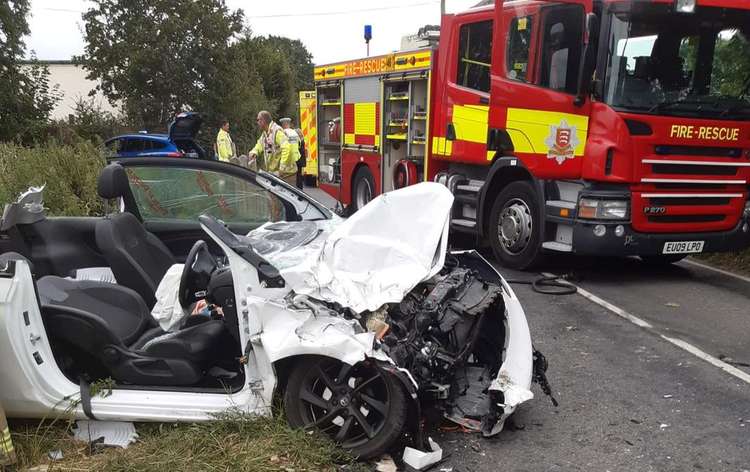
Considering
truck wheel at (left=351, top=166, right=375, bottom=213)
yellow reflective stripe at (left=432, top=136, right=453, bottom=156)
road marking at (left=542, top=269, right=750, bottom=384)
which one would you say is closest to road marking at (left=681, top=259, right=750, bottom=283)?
road marking at (left=542, top=269, right=750, bottom=384)

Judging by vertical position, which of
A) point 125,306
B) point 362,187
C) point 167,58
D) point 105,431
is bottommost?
point 105,431

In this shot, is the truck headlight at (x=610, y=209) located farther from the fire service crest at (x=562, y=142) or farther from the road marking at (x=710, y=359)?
the road marking at (x=710, y=359)

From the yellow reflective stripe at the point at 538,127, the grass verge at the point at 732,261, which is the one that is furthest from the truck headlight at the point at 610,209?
the grass verge at the point at 732,261

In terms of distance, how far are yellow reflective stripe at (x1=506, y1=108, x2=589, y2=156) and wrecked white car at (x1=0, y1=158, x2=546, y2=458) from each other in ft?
10.5

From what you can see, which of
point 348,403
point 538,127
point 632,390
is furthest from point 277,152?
point 348,403

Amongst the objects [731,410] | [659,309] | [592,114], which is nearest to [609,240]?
[659,309]

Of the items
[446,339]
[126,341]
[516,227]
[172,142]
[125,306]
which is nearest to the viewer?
[446,339]

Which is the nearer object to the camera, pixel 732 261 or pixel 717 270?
pixel 717 270

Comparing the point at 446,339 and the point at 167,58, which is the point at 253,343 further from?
the point at 167,58

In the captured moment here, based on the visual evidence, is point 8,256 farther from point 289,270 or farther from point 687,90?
point 687,90

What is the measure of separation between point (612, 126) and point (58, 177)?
262 inches

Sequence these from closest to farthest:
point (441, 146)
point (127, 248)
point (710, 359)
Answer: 1. point (127, 248)
2. point (710, 359)
3. point (441, 146)

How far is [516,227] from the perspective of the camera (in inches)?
280

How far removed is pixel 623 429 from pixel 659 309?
8.86 feet
